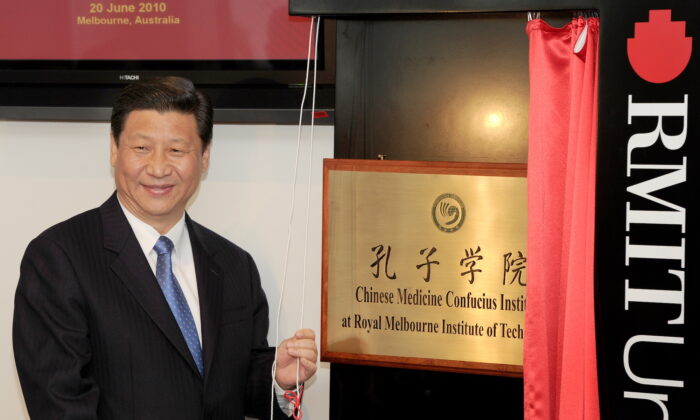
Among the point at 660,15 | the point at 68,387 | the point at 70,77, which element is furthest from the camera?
the point at 70,77

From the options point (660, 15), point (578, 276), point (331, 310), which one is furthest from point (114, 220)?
point (660, 15)

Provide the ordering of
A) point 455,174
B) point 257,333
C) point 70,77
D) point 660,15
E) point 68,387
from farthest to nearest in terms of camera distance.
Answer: point 70,77 < point 257,333 < point 455,174 < point 68,387 < point 660,15

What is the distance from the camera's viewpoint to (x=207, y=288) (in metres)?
1.68

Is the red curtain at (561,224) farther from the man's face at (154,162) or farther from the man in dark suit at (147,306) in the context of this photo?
the man's face at (154,162)

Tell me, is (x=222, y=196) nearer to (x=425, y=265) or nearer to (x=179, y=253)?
(x=179, y=253)

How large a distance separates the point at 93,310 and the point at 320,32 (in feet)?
2.57

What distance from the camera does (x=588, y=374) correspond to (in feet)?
4.06

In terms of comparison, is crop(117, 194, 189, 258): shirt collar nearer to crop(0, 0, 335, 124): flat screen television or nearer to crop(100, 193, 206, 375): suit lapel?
crop(100, 193, 206, 375): suit lapel

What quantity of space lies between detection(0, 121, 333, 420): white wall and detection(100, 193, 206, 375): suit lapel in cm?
42

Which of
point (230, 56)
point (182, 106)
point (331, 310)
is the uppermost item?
point (230, 56)

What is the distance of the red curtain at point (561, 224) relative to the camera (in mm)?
1236

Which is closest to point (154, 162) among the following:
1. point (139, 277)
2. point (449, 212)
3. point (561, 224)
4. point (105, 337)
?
point (139, 277)

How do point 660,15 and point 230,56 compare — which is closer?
point 660,15

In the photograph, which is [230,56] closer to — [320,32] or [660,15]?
[320,32]
